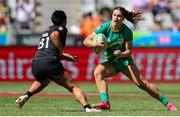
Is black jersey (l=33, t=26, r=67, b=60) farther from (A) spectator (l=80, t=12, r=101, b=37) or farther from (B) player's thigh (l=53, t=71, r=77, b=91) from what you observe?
(A) spectator (l=80, t=12, r=101, b=37)

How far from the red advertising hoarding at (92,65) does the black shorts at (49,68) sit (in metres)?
12.6

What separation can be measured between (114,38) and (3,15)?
15901 mm

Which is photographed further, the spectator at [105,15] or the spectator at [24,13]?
the spectator at [24,13]

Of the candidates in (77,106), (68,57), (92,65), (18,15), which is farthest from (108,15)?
(68,57)

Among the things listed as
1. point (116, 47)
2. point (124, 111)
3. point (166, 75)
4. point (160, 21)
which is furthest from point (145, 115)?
point (160, 21)

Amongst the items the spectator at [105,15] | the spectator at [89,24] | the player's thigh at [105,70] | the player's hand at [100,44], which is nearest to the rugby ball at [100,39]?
the player's hand at [100,44]

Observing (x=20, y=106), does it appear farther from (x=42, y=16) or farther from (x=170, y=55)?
(x=42, y=16)

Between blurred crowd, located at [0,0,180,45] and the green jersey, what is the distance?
47.1 feet

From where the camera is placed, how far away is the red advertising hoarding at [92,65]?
2559 cm

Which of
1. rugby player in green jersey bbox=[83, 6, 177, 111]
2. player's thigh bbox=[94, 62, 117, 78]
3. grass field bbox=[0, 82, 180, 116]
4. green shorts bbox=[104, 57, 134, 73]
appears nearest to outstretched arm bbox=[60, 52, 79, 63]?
rugby player in green jersey bbox=[83, 6, 177, 111]

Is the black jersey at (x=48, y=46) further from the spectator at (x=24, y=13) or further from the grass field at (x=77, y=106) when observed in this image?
the spectator at (x=24, y=13)

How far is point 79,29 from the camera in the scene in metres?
28.8

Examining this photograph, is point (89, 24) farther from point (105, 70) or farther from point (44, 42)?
point (44, 42)

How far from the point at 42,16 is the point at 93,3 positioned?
2.22 metres
